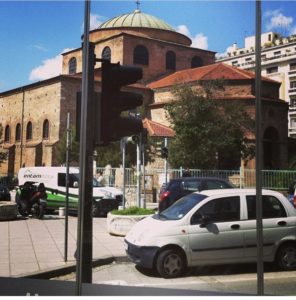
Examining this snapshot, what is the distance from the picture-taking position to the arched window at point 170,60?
6.66 m

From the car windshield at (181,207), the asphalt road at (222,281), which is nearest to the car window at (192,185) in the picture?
the car windshield at (181,207)

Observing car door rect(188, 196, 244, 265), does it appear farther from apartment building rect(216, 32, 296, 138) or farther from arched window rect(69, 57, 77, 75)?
arched window rect(69, 57, 77, 75)

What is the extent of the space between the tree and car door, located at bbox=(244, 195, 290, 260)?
22.5 inches

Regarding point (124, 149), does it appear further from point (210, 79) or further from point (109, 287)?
point (109, 287)

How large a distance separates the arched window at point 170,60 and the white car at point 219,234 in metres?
2.00

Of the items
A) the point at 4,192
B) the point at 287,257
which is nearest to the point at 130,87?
the point at 287,257

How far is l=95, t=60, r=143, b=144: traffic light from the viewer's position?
5.05 meters

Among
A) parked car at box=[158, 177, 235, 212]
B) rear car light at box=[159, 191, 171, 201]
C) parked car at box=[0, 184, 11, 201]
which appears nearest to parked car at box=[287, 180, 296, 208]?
parked car at box=[158, 177, 235, 212]

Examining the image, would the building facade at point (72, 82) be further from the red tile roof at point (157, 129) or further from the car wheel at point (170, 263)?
the car wheel at point (170, 263)

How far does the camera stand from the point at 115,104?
511cm

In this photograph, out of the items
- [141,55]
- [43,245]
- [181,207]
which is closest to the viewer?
[181,207]

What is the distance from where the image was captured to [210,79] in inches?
245

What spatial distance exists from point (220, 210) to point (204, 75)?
202 centimetres

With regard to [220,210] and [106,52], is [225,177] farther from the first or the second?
[106,52]
